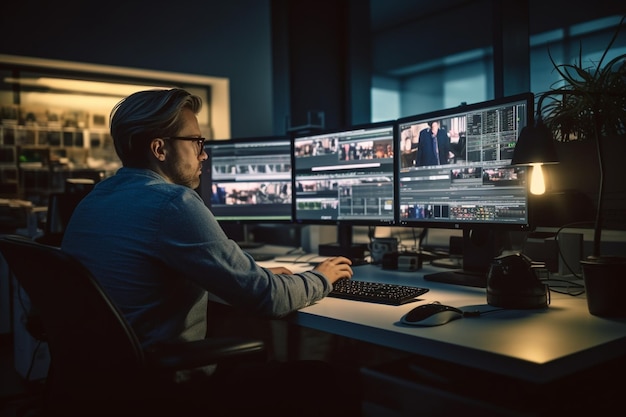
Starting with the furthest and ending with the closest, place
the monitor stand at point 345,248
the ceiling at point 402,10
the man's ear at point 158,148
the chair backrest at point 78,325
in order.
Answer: the ceiling at point 402,10, the monitor stand at point 345,248, the man's ear at point 158,148, the chair backrest at point 78,325

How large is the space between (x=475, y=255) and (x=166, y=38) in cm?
458

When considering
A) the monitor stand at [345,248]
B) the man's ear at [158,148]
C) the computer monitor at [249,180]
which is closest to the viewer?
the man's ear at [158,148]

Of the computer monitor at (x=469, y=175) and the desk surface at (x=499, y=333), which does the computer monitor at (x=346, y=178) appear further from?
A: the desk surface at (x=499, y=333)

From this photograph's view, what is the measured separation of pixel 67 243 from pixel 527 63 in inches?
90.1

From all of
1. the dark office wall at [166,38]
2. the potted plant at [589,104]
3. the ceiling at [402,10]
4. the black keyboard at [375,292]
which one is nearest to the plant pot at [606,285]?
the potted plant at [589,104]

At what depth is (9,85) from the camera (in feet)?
17.4

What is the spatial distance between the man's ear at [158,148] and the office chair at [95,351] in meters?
0.42

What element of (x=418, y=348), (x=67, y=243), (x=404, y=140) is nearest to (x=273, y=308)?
(x=418, y=348)

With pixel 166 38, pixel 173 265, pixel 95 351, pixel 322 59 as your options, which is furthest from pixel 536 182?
pixel 166 38

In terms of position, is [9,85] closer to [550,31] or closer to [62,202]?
[62,202]

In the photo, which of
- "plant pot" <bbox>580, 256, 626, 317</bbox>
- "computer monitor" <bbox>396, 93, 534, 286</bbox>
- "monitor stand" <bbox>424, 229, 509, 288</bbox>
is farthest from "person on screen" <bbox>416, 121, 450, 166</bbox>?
"plant pot" <bbox>580, 256, 626, 317</bbox>

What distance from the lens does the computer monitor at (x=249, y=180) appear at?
249cm

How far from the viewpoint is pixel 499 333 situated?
1.18 metres

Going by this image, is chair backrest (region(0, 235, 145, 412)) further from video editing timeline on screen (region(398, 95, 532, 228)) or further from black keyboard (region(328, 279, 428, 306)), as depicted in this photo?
video editing timeline on screen (region(398, 95, 532, 228))
